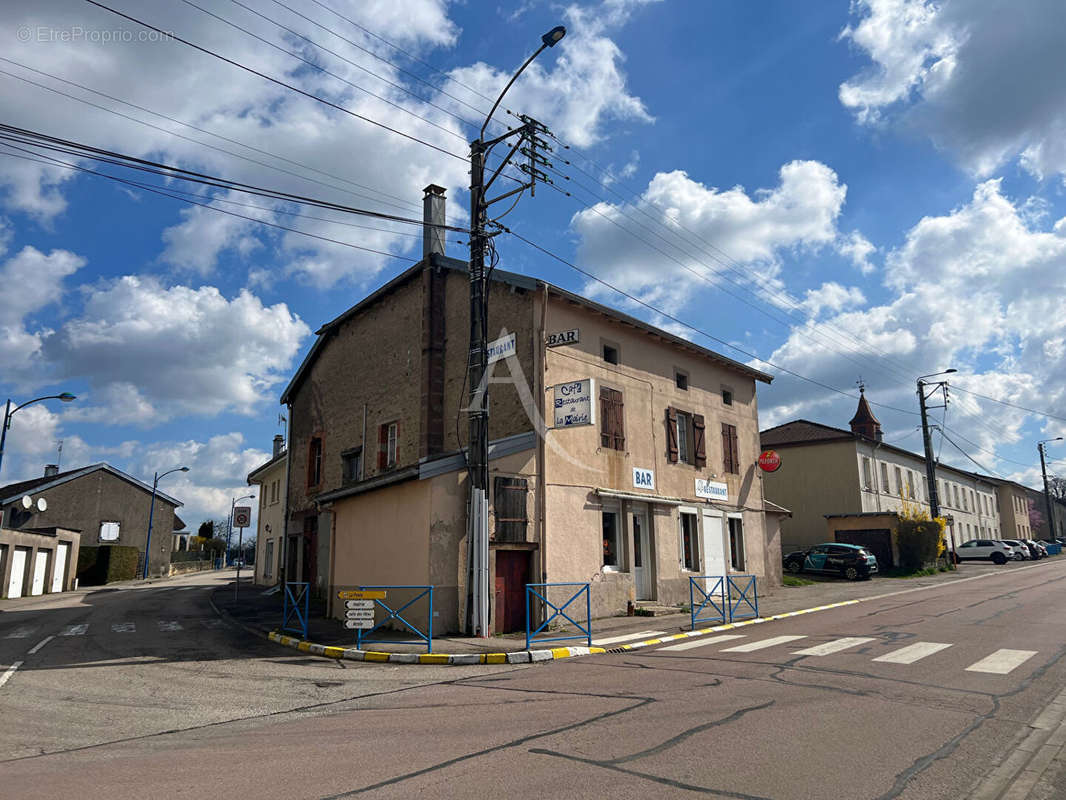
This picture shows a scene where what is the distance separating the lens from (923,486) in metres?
45.3

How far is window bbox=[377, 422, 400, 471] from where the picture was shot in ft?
66.7

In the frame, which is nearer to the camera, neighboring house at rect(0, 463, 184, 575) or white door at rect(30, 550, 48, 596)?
white door at rect(30, 550, 48, 596)

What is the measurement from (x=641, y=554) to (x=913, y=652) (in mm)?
8628

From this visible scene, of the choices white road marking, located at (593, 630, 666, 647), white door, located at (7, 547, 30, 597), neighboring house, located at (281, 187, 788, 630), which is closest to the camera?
white road marking, located at (593, 630, 666, 647)

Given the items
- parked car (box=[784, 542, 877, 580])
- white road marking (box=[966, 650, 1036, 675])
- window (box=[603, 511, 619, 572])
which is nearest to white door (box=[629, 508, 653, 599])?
window (box=[603, 511, 619, 572])

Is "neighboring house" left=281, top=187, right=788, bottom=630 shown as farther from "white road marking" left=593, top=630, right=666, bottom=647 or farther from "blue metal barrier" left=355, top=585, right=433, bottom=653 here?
"white road marking" left=593, top=630, right=666, bottom=647

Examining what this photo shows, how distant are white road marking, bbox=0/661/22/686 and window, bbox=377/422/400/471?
10.1 metres

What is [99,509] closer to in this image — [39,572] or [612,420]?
[39,572]

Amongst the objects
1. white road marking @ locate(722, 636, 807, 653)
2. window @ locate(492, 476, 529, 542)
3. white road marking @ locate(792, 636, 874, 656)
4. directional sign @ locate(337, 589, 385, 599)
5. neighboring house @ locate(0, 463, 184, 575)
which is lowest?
white road marking @ locate(722, 636, 807, 653)

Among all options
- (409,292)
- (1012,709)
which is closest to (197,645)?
(409,292)

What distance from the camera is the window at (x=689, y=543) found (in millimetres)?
19844

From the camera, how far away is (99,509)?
1656 inches

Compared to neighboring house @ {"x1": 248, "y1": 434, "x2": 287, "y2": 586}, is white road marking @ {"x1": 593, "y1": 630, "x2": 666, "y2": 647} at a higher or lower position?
lower

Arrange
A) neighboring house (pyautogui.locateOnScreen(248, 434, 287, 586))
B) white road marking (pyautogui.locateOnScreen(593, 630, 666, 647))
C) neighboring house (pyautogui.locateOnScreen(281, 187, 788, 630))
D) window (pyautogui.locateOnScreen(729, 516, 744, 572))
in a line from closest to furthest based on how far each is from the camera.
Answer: white road marking (pyautogui.locateOnScreen(593, 630, 666, 647)) < neighboring house (pyautogui.locateOnScreen(281, 187, 788, 630)) < window (pyautogui.locateOnScreen(729, 516, 744, 572)) < neighboring house (pyautogui.locateOnScreen(248, 434, 287, 586))
